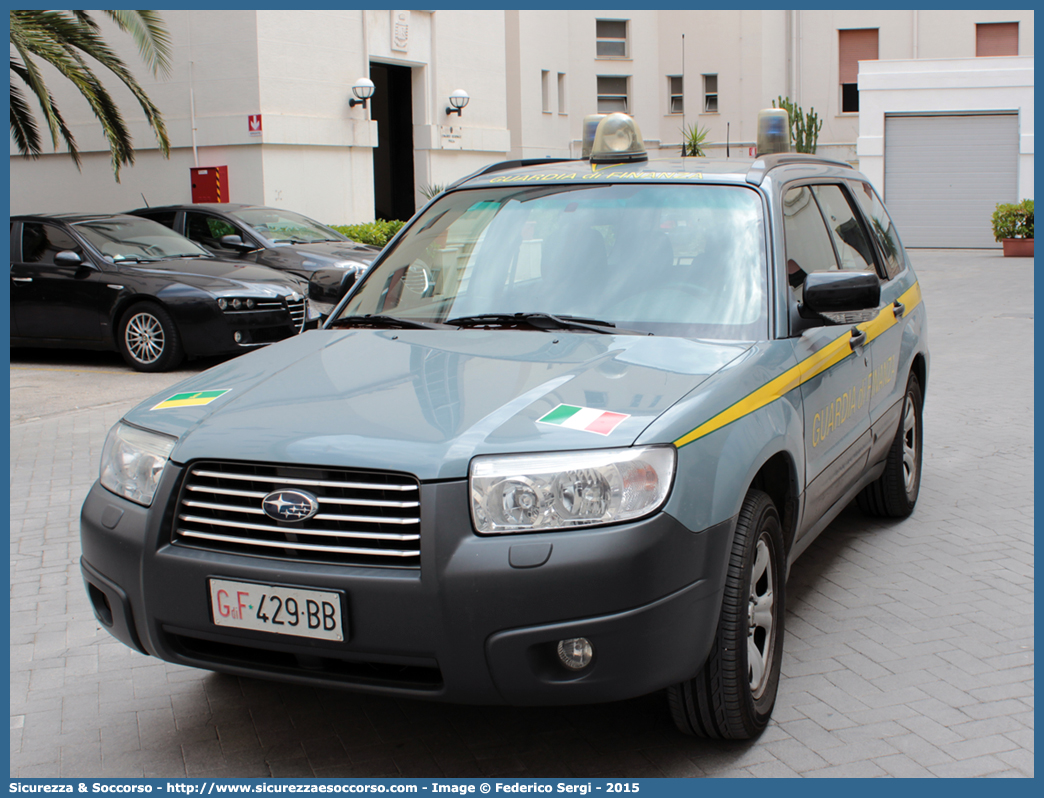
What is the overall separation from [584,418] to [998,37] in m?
43.6

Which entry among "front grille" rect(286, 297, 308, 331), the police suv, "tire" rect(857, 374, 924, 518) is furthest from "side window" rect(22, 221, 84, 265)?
"tire" rect(857, 374, 924, 518)

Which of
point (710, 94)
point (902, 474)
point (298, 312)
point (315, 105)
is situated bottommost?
point (902, 474)

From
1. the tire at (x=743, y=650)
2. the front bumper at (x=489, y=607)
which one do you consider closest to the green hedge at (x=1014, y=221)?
the tire at (x=743, y=650)

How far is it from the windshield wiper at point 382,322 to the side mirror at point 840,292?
1259mm

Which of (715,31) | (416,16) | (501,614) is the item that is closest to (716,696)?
(501,614)

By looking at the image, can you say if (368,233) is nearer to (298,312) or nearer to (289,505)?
(298,312)

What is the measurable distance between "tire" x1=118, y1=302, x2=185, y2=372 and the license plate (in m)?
8.23

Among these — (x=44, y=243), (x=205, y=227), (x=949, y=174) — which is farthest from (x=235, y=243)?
(x=949, y=174)

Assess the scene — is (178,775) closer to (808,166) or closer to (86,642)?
(86,642)

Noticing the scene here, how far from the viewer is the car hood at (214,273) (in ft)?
35.2

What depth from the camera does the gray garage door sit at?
95.1ft

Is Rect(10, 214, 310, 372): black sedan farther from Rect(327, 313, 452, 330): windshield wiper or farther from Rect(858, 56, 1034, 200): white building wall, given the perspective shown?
Rect(858, 56, 1034, 200): white building wall

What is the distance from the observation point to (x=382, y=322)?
397cm

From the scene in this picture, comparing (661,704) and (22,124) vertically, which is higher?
(22,124)
